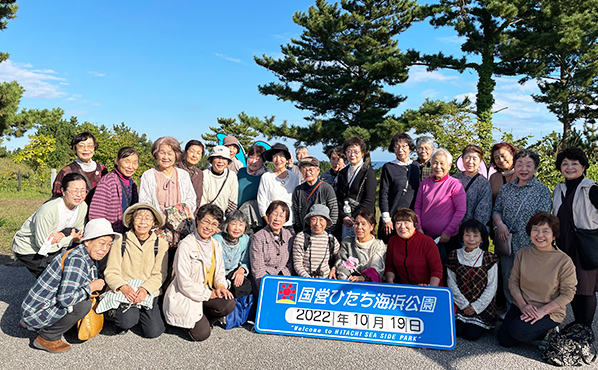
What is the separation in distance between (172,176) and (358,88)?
16242 mm

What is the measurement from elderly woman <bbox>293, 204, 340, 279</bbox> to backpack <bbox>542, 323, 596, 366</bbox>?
2063mm

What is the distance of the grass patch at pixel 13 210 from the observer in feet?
27.5

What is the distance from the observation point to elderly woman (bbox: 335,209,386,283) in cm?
435

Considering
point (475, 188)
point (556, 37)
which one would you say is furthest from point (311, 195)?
point (556, 37)

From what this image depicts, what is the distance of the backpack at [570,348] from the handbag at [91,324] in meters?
3.97

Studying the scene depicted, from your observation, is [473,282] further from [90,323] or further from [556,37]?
[556,37]

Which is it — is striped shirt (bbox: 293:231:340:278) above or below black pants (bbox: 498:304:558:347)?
above

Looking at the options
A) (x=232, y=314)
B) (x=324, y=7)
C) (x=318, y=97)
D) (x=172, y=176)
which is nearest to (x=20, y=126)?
(x=318, y=97)

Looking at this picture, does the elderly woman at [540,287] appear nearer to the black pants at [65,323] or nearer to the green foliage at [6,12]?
the black pants at [65,323]

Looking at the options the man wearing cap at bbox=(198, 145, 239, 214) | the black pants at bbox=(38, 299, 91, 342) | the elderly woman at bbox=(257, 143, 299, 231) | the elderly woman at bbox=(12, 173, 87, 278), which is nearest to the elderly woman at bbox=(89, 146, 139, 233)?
the elderly woman at bbox=(12, 173, 87, 278)

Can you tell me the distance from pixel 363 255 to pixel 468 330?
1227mm

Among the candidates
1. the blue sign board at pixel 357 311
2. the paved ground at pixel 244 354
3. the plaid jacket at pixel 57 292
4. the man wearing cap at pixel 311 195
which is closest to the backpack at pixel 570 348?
the paved ground at pixel 244 354

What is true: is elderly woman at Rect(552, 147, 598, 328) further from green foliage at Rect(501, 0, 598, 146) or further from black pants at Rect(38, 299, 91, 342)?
green foliage at Rect(501, 0, 598, 146)

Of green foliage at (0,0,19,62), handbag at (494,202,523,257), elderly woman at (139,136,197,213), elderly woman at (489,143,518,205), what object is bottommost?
handbag at (494,202,523,257)
